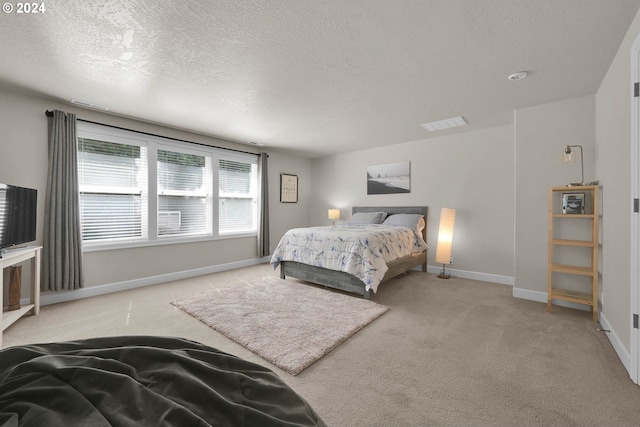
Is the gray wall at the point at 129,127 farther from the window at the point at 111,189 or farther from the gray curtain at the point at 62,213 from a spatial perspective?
the window at the point at 111,189

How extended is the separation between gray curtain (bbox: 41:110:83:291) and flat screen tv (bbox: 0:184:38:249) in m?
0.23

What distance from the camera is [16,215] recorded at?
103 inches

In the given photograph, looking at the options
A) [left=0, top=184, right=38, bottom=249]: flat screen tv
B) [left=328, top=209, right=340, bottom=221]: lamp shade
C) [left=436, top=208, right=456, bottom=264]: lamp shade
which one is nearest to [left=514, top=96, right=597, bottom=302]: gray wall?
[left=436, top=208, right=456, bottom=264]: lamp shade

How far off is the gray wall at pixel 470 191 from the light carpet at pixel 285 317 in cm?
229

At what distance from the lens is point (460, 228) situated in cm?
455

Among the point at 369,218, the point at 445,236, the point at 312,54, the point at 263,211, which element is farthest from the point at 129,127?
the point at 445,236

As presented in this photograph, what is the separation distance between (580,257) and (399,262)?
6.59 ft

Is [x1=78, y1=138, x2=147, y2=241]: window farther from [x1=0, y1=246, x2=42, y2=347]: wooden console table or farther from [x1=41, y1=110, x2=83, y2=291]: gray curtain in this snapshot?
[x1=0, y1=246, x2=42, y2=347]: wooden console table

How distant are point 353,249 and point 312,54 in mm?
2201

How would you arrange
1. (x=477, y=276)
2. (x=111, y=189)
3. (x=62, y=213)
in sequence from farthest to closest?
(x=477, y=276) → (x=111, y=189) → (x=62, y=213)

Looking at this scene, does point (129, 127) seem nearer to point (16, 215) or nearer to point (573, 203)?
point (16, 215)

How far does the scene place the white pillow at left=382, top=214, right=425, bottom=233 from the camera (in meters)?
4.70

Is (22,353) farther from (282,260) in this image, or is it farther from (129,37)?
(282,260)

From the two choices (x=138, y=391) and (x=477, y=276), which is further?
(x=477, y=276)
